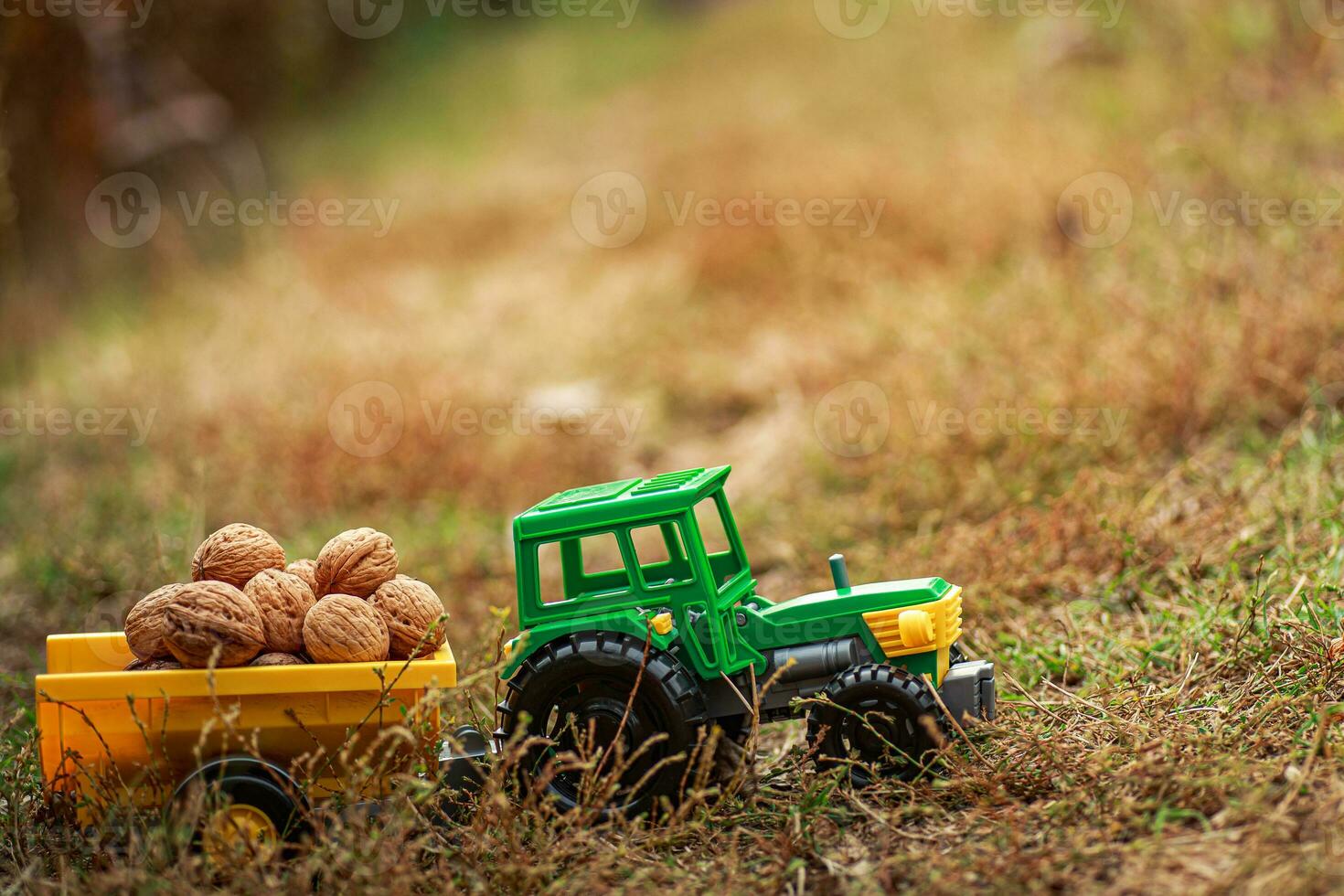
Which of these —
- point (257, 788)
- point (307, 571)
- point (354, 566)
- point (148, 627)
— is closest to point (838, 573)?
point (354, 566)

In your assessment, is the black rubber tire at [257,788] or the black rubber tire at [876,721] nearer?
the black rubber tire at [257,788]

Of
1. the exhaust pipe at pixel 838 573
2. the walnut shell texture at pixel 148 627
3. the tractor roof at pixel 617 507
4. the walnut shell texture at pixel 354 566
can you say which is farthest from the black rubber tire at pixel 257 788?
the exhaust pipe at pixel 838 573

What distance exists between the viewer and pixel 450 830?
316 cm

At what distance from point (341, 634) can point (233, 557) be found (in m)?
0.48

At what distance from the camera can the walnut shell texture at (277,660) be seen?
316 cm

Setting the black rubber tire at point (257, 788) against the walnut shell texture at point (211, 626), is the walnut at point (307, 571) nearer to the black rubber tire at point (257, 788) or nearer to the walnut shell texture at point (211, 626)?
the walnut shell texture at point (211, 626)

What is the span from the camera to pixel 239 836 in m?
2.93

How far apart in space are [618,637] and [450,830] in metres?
0.67

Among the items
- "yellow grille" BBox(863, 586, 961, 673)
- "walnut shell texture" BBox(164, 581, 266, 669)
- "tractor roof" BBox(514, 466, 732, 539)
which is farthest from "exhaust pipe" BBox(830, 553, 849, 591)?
"walnut shell texture" BBox(164, 581, 266, 669)

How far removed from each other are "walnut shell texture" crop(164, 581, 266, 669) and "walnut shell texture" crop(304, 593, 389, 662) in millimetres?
143

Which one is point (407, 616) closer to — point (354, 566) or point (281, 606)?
point (354, 566)

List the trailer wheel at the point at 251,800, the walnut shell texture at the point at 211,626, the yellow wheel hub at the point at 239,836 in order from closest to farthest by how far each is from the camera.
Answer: the yellow wheel hub at the point at 239,836
the trailer wheel at the point at 251,800
the walnut shell texture at the point at 211,626

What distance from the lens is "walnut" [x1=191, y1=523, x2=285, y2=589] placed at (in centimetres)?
339

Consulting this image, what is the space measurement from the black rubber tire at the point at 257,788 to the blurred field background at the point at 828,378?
0.24m
